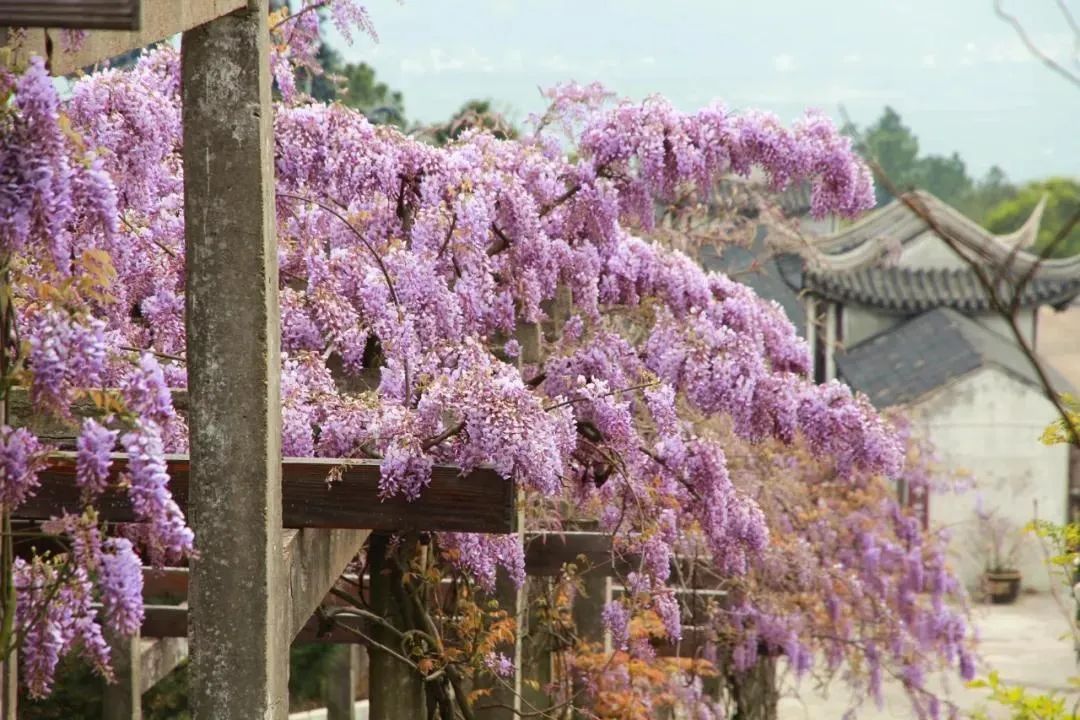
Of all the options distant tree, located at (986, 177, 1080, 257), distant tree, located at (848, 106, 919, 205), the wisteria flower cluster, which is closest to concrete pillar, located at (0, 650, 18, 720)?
the wisteria flower cluster

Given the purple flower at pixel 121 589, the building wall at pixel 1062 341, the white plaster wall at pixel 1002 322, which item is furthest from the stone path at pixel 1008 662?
the building wall at pixel 1062 341

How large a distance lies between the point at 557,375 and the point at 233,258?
3.23 metres

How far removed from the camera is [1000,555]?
73.8ft

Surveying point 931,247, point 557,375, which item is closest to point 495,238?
point 557,375

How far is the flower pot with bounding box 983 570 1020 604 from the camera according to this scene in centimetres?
2209

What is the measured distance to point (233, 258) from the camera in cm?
303

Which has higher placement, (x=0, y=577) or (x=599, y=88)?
(x=599, y=88)

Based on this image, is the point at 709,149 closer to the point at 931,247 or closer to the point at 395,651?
the point at 395,651

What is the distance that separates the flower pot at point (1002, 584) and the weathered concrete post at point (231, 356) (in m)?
20.2

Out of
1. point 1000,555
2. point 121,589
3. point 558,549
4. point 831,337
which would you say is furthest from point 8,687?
point 831,337

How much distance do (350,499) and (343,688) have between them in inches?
237

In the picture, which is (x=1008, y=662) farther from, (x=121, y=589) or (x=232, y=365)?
(x=121, y=589)

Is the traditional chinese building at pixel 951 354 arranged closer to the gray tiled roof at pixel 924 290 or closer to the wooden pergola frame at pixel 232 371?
the gray tiled roof at pixel 924 290

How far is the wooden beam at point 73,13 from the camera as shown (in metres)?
2.13
